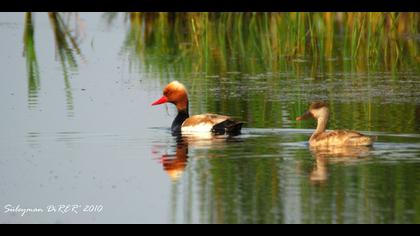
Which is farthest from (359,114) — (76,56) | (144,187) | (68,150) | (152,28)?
(152,28)

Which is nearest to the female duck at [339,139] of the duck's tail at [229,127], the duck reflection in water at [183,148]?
the duck reflection in water at [183,148]

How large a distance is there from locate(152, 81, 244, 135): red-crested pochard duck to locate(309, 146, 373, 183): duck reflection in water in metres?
1.62

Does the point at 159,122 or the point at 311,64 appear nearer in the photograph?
the point at 159,122

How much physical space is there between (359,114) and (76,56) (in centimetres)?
835

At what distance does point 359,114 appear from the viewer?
594 inches

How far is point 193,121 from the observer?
14297 mm

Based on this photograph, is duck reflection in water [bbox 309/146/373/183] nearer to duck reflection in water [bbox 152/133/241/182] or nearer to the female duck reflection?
the female duck reflection

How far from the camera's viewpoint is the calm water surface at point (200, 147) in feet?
30.7

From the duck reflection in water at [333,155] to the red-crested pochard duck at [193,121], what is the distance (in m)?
1.62

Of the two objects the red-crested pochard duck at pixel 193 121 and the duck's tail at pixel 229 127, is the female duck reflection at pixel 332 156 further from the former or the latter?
the red-crested pochard duck at pixel 193 121

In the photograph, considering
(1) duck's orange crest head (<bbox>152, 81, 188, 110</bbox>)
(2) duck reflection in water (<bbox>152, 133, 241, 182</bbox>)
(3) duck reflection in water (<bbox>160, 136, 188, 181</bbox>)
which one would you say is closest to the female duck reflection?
(2) duck reflection in water (<bbox>152, 133, 241, 182</bbox>)

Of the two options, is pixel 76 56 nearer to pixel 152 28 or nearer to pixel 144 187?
pixel 152 28
